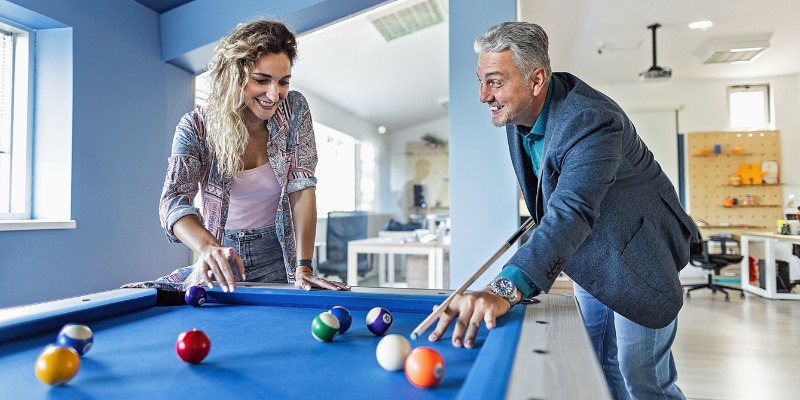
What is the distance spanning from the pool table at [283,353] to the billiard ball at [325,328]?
0.02 meters

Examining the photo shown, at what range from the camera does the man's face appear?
1426 millimetres

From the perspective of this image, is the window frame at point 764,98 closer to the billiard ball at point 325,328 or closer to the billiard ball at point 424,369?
the billiard ball at point 325,328

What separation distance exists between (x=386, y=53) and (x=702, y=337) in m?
4.60

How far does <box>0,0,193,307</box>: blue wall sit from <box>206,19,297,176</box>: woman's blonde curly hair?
156 cm

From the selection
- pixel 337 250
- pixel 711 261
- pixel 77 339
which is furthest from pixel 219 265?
pixel 711 261

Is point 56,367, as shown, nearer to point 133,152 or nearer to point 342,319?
point 342,319

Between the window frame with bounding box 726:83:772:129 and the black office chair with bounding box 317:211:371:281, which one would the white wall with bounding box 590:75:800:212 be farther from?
the black office chair with bounding box 317:211:371:281

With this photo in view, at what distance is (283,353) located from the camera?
38.3 inches

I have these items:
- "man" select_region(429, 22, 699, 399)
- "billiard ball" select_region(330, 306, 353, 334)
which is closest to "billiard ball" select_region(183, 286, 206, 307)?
"billiard ball" select_region(330, 306, 353, 334)

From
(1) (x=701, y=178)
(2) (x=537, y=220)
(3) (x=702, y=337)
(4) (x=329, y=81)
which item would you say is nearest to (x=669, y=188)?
(2) (x=537, y=220)

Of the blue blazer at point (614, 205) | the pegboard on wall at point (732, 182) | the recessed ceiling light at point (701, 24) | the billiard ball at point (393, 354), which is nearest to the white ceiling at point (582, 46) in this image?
the recessed ceiling light at point (701, 24)

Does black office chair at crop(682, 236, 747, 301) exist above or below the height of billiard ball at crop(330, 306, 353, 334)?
Answer: below

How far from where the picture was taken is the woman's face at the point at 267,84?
64.6 inches

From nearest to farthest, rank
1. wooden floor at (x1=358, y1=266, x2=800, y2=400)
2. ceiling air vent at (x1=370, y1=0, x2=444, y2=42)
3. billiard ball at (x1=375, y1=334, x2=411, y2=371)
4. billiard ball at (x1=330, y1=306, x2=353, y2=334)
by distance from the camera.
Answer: billiard ball at (x1=375, y1=334, x2=411, y2=371)
billiard ball at (x1=330, y1=306, x2=353, y2=334)
wooden floor at (x1=358, y1=266, x2=800, y2=400)
ceiling air vent at (x1=370, y1=0, x2=444, y2=42)
